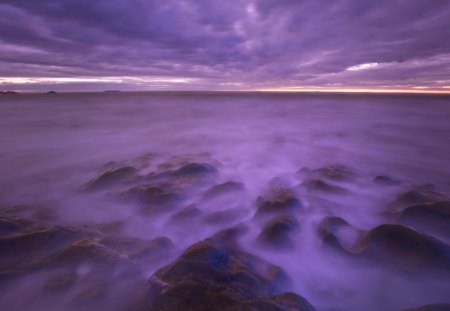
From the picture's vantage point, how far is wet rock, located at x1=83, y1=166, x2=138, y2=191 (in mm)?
5547

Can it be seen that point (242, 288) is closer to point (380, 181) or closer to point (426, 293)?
point (426, 293)

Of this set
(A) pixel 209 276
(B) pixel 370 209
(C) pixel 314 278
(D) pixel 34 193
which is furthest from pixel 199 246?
(D) pixel 34 193

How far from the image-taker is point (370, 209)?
14.6ft

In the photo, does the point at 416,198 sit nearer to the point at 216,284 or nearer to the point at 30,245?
the point at 216,284

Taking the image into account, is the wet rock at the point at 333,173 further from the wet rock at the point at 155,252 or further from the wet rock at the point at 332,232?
the wet rock at the point at 155,252

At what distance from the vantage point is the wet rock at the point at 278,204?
4242 millimetres

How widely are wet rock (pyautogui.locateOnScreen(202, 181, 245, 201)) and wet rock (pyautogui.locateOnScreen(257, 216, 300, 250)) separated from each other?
1.36 metres

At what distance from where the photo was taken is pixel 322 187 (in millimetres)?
5188

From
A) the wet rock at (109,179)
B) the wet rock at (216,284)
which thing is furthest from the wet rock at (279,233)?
the wet rock at (109,179)

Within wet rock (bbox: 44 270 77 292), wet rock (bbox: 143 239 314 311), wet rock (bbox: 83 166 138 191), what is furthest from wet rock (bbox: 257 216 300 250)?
wet rock (bbox: 83 166 138 191)

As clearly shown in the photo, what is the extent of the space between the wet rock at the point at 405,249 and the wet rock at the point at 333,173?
266cm

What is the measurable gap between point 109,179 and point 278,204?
11.8 feet

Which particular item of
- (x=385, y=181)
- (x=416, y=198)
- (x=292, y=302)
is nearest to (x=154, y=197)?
(x=292, y=302)

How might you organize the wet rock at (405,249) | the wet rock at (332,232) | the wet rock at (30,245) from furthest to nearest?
1. the wet rock at (332,232)
2. the wet rock at (30,245)
3. the wet rock at (405,249)
